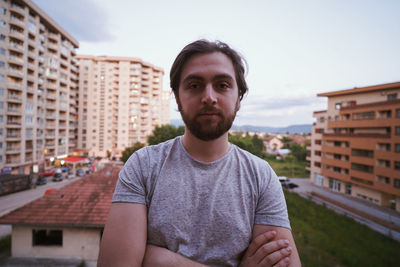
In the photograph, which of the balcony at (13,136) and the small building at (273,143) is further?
the small building at (273,143)

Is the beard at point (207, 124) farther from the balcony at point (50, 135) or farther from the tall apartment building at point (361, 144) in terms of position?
the balcony at point (50, 135)

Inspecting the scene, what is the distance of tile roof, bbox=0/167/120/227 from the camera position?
754 cm

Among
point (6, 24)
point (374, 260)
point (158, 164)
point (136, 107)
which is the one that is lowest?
point (374, 260)

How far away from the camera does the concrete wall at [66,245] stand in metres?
7.96

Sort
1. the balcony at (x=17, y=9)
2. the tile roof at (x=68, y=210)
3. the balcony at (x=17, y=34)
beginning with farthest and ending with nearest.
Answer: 1. the balcony at (x=17, y=9)
2. the balcony at (x=17, y=34)
3. the tile roof at (x=68, y=210)

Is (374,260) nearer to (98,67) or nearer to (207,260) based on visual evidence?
(207,260)

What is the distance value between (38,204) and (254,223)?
10009 mm

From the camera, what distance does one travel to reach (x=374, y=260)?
1245 centimetres

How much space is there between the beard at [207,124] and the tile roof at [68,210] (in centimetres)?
754

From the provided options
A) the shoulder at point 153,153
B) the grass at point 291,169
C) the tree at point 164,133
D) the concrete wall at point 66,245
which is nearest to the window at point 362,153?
the grass at point 291,169

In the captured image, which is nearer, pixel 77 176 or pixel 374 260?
pixel 374 260

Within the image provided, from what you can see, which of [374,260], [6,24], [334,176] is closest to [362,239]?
[374,260]

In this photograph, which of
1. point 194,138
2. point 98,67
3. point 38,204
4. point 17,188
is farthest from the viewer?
point 98,67

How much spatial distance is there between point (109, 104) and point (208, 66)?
172 feet
